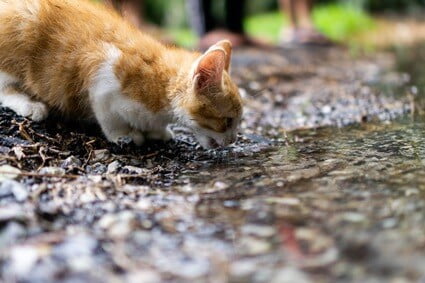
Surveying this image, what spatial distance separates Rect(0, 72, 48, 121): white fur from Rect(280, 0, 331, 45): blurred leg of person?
19.1 ft

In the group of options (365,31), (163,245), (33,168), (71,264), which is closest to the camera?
(71,264)

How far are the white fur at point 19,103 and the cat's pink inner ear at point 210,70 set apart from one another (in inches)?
A: 33.9

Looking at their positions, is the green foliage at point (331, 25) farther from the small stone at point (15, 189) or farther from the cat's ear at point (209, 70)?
the small stone at point (15, 189)

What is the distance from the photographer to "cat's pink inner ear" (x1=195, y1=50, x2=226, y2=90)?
2.50 meters

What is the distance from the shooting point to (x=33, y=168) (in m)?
2.21

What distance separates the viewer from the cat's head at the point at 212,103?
2547mm

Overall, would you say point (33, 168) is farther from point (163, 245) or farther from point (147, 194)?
point (163, 245)

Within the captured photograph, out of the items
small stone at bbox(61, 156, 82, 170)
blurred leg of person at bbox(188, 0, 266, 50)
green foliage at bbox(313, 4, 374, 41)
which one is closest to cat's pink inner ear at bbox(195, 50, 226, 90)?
small stone at bbox(61, 156, 82, 170)

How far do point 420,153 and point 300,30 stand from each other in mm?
6298

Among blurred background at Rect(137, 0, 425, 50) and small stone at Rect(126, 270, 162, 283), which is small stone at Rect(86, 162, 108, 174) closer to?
small stone at Rect(126, 270, 162, 283)

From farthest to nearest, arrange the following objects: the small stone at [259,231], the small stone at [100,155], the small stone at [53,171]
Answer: the small stone at [100,155], the small stone at [53,171], the small stone at [259,231]

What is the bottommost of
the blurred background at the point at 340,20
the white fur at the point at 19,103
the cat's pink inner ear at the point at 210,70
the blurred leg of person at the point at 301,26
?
the blurred background at the point at 340,20

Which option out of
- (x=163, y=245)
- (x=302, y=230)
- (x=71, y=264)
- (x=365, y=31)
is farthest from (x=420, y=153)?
(x=365, y=31)

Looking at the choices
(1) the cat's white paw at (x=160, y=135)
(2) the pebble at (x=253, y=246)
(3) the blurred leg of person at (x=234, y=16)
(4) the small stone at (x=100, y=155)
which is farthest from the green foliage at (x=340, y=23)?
(2) the pebble at (x=253, y=246)
